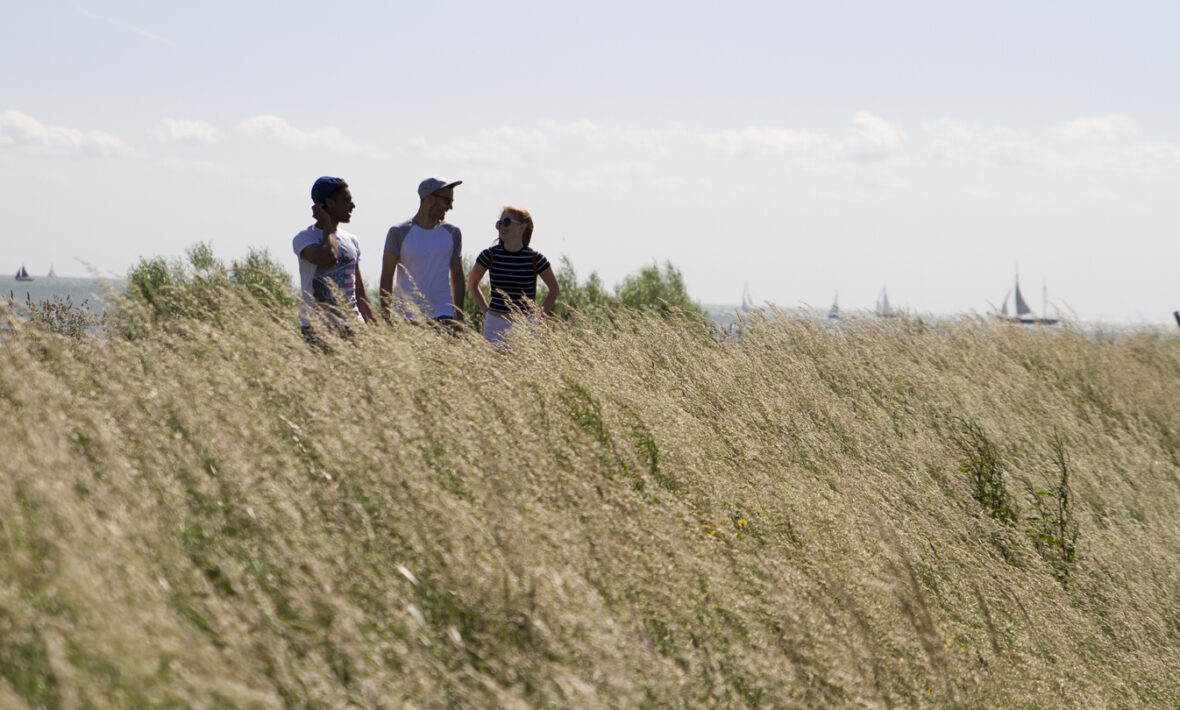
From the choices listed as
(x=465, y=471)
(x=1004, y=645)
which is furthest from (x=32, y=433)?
(x=1004, y=645)

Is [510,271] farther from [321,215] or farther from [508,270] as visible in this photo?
[321,215]

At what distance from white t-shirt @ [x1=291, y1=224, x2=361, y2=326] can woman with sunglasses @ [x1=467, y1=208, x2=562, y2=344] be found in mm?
1057

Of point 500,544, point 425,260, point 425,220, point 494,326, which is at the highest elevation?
point 425,220

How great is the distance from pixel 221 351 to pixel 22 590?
1.71m

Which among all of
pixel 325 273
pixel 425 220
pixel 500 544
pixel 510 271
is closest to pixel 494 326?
pixel 510 271

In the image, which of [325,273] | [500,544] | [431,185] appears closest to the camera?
[500,544]

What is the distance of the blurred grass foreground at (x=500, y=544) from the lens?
1.94 metres

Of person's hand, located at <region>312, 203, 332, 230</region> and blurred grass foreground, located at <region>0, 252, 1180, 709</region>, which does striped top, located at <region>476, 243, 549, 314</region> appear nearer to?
blurred grass foreground, located at <region>0, 252, 1180, 709</region>

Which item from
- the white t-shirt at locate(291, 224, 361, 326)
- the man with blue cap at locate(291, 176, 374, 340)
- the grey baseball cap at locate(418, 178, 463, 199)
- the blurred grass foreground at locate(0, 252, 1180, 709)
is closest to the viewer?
the blurred grass foreground at locate(0, 252, 1180, 709)

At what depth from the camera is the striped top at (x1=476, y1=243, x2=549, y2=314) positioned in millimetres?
6027

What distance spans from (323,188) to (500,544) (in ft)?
10.2

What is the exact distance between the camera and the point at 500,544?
2.42 m

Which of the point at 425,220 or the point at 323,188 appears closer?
the point at 323,188

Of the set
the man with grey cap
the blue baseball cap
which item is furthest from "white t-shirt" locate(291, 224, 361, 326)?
the man with grey cap
